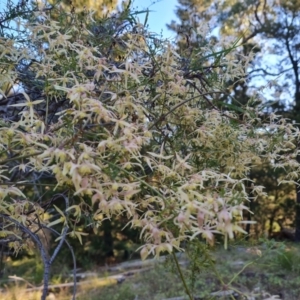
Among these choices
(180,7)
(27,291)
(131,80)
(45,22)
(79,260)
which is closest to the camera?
(131,80)

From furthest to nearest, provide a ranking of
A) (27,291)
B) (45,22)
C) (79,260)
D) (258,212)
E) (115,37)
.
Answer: (258,212) → (79,260) → (27,291) → (115,37) → (45,22)

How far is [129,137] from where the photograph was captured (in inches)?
28.8

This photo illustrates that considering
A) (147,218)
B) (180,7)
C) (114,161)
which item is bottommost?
→ (147,218)

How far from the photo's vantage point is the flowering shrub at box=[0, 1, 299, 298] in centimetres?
68

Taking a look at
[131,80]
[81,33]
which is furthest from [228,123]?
[81,33]

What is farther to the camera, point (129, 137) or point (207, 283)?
point (207, 283)

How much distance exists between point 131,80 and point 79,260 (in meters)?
4.72

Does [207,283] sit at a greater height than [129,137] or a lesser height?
lesser

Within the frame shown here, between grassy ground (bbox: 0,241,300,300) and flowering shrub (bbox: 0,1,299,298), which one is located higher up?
flowering shrub (bbox: 0,1,299,298)

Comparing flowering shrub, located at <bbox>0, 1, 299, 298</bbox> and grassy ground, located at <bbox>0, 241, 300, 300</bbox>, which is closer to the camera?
flowering shrub, located at <bbox>0, 1, 299, 298</bbox>

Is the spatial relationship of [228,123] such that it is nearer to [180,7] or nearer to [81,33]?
[81,33]

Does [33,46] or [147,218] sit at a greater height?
[33,46]

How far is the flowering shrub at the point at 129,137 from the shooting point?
678mm

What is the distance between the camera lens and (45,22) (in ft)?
3.98
